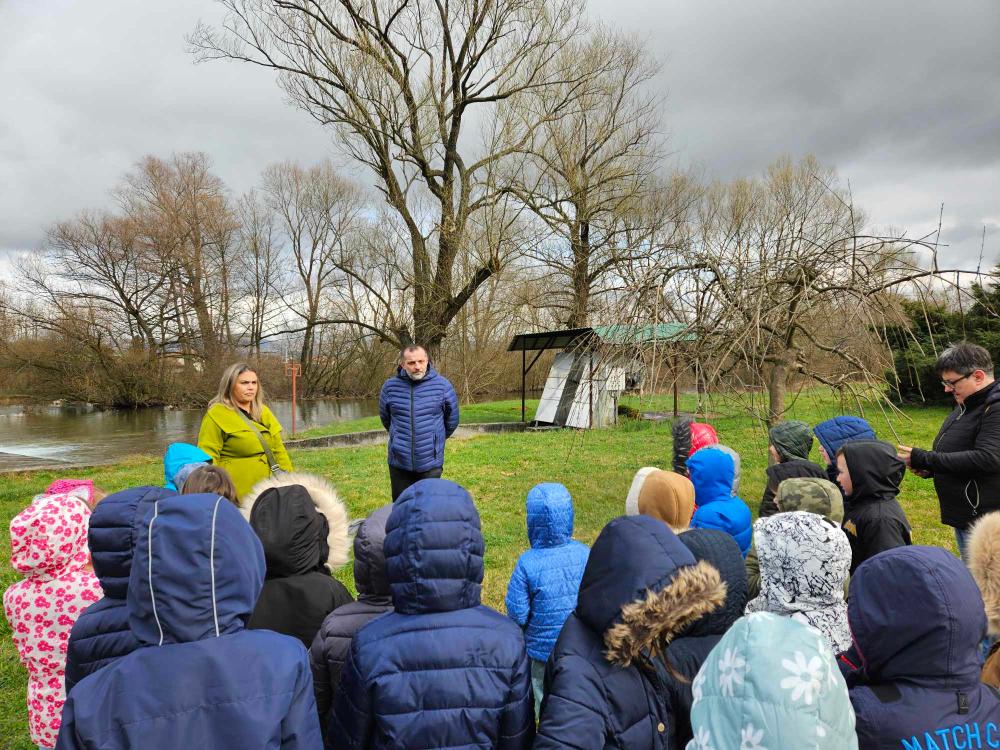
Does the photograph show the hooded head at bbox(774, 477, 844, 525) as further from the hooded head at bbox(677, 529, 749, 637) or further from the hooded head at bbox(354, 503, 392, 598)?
the hooded head at bbox(354, 503, 392, 598)

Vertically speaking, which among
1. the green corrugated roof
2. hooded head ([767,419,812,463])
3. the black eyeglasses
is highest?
the green corrugated roof

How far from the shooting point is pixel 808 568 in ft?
5.83

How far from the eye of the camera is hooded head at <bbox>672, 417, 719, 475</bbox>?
4.13 m

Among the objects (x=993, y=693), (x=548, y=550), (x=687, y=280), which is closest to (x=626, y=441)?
(x=687, y=280)

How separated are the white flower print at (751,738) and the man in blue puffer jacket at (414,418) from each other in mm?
3777

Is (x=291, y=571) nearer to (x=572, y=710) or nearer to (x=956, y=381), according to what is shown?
(x=572, y=710)

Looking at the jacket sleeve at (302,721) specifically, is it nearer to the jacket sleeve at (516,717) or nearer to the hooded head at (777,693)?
the jacket sleeve at (516,717)

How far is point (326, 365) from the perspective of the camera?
115 ft

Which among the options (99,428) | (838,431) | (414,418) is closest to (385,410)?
(414,418)

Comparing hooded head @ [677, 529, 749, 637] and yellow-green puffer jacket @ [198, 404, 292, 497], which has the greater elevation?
yellow-green puffer jacket @ [198, 404, 292, 497]

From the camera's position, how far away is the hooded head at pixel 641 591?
4.60ft

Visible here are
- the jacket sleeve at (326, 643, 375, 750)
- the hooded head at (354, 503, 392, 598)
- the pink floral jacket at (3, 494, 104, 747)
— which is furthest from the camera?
the pink floral jacket at (3, 494, 104, 747)

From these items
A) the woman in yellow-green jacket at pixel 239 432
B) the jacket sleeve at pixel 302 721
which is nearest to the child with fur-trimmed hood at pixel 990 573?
the jacket sleeve at pixel 302 721

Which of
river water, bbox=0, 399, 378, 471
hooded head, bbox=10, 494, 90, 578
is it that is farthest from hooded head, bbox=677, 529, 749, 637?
river water, bbox=0, 399, 378, 471
